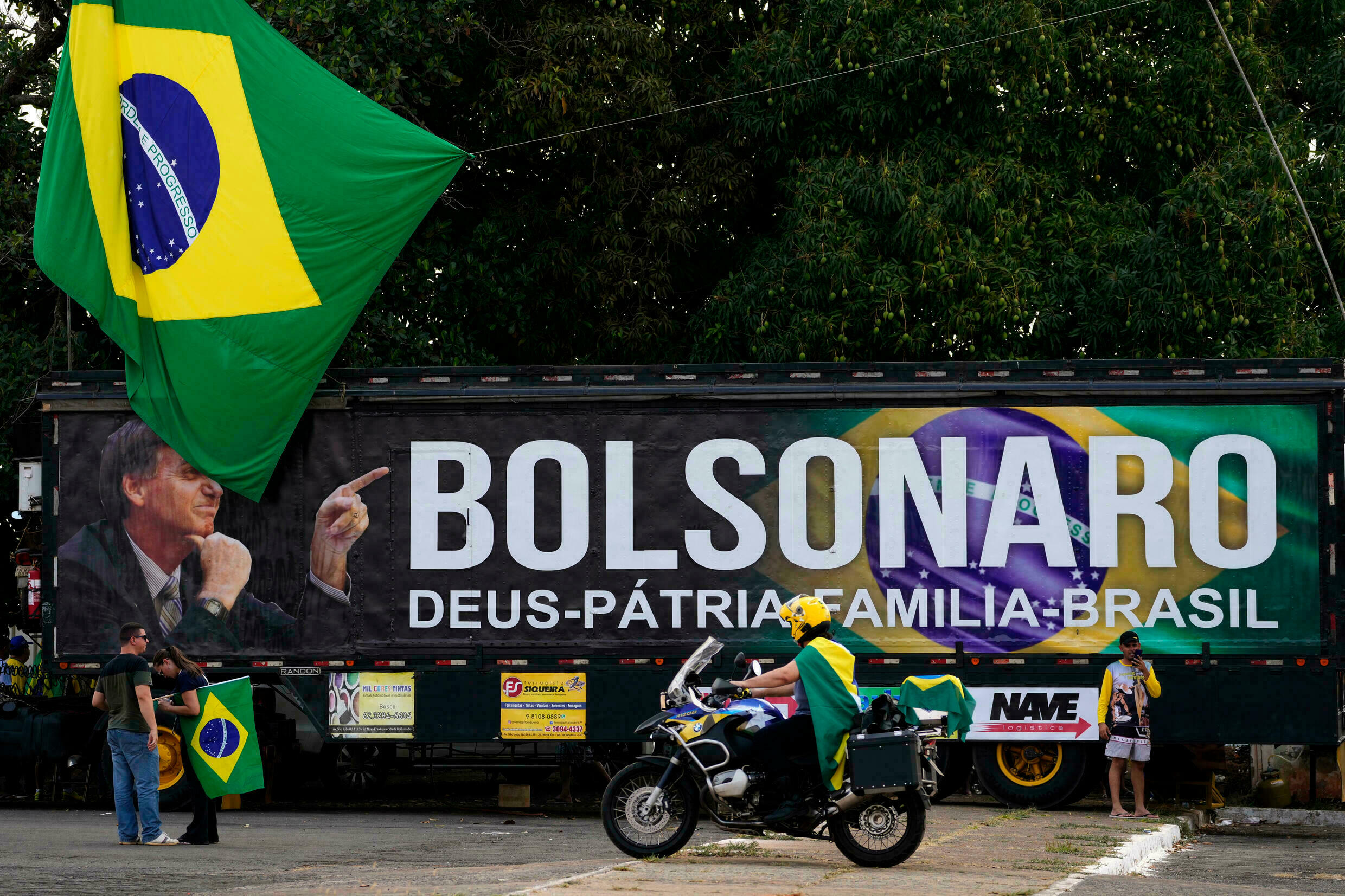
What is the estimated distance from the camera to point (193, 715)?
13289mm

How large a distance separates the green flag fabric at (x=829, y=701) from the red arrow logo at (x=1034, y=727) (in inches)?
190

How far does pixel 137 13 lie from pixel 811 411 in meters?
7.92

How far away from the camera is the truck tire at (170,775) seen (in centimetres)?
1562

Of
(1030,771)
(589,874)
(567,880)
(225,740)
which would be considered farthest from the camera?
(1030,771)

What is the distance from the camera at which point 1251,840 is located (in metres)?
14.5

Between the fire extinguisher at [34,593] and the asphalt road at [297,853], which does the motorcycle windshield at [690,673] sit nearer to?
the asphalt road at [297,853]

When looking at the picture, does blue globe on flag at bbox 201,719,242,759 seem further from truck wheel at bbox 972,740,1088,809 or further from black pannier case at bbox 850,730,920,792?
truck wheel at bbox 972,740,1088,809

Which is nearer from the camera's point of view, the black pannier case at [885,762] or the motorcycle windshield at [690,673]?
the black pannier case at [885,762]

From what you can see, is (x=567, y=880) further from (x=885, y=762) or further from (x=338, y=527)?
(x=338, y=527)

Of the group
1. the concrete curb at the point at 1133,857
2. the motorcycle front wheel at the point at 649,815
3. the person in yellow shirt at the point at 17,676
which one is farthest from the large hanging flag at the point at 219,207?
the concrete curb at the point at 1133,857

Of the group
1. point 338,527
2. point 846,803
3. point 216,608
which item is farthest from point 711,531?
point 846,803

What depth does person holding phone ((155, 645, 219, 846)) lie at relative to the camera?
1287cm

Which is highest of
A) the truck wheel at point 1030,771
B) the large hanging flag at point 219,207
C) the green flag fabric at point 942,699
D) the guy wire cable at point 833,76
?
the guy wire cable at point 833,76

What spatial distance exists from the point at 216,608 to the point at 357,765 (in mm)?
2462
